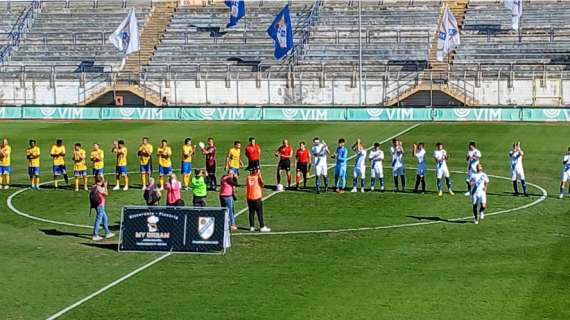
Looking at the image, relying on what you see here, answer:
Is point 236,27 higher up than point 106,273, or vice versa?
point 236,27

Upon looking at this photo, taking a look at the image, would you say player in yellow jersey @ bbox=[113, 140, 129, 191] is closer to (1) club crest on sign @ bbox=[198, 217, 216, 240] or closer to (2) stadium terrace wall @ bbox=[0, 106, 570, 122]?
(1) club crest on sign @ bbox=[198, 217, 216, 240]

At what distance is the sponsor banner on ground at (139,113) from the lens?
71.8 m

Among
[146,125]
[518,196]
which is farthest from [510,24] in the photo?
[518,196]

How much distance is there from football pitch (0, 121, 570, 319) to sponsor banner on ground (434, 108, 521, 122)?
23.6 meters

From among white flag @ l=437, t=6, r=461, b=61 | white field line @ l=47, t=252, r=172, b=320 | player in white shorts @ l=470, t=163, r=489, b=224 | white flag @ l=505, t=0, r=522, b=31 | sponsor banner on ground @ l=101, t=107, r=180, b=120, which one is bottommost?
white field line @ l=47, t=252, r=172, b=320

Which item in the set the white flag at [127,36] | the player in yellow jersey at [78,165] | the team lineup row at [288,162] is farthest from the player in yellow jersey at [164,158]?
the white flag at [127,36]

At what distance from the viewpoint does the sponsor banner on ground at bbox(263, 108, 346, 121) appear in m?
69.6

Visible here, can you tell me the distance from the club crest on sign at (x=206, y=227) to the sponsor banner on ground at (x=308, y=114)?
4123cm

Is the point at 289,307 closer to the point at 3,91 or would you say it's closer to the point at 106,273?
the point at 106,273

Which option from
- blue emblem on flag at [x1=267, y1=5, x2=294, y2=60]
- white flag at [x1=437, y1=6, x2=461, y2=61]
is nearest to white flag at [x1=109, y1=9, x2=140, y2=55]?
blue emblem on flag at [x1=267, y1=5, x2=294, y2=60]

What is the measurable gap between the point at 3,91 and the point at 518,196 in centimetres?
5780

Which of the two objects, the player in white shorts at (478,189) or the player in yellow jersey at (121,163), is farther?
the player in yellow jersey at (121,163)

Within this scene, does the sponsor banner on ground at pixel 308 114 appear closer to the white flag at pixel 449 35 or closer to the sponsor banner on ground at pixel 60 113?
the sponsor banner on ground at pixel 60 113

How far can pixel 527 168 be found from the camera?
46031mm
